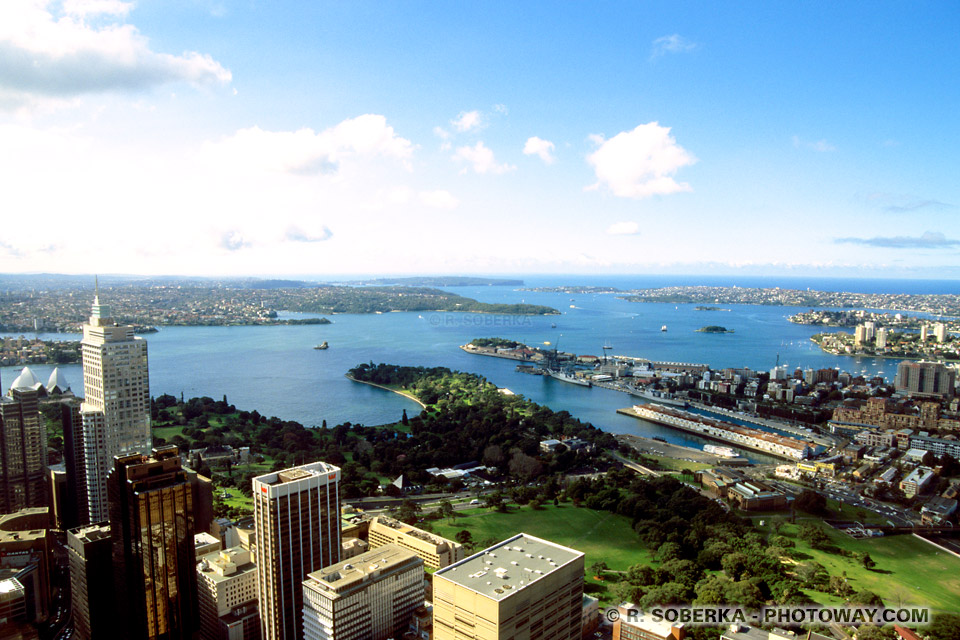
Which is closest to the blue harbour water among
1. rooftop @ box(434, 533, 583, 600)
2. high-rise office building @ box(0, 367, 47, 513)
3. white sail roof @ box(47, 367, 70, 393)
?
white sail roof @ box(47, 367, 70, 393)

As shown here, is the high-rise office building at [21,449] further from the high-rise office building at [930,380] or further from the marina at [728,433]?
the high-rise office building at [930,380]

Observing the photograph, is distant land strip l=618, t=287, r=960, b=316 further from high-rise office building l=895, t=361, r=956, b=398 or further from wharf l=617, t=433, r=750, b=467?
wharf l=617, t=433, r=750, b=467

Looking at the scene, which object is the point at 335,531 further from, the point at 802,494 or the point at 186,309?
the point at 186,309

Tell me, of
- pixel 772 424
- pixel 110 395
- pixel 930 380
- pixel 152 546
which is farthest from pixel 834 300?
pixel 152 546

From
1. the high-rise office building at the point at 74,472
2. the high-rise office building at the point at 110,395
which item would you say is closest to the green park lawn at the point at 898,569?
the high-rise office building at the point at 110,395

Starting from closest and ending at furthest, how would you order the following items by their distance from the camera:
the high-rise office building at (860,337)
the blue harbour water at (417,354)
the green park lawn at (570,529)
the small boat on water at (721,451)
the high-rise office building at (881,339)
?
the green park lawn at (570,529) < the small boat on water at (721,451) < the blue harbour water at (417,354) < the high-rise office building at (881,339) < the high-rise office building at (860,337)

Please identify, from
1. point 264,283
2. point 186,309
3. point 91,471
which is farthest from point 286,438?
point 264,283
